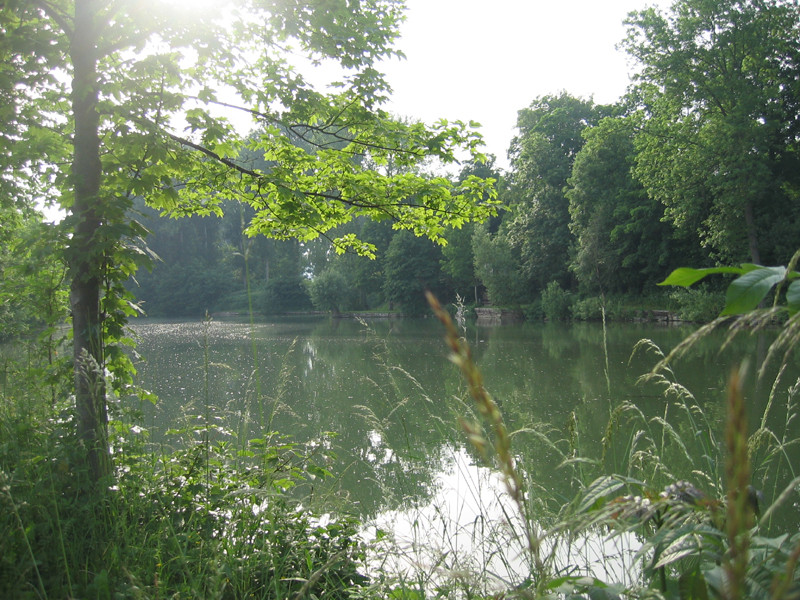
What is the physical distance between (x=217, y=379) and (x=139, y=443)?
354 inches

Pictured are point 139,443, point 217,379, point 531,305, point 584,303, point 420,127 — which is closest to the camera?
point 139,443

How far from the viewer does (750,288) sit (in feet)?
3.05

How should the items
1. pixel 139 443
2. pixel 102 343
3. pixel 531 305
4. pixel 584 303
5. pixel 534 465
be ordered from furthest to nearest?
pixel 531 305
pixel 584 303
pixel 534 465
pixel 102 343
pixel 139 443

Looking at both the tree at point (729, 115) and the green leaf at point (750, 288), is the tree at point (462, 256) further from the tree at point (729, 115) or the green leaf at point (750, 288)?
the green leaf at point (750, 288)

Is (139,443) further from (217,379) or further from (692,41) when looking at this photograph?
(692,41)

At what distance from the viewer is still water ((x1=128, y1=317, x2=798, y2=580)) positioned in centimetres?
331

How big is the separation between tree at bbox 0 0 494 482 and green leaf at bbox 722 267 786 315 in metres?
2.28

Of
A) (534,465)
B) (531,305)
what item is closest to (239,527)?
(534,465)

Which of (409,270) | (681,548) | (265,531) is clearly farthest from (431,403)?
(409,270)

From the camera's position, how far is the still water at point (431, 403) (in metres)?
3.31

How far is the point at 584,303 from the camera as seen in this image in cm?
2705

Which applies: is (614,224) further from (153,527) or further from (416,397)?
(153,527)

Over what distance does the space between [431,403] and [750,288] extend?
2578 mm

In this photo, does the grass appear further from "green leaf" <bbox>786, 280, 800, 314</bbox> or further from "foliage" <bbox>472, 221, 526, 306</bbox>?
"foliage" <bbox>472, 221, 526, 306</bbox>
